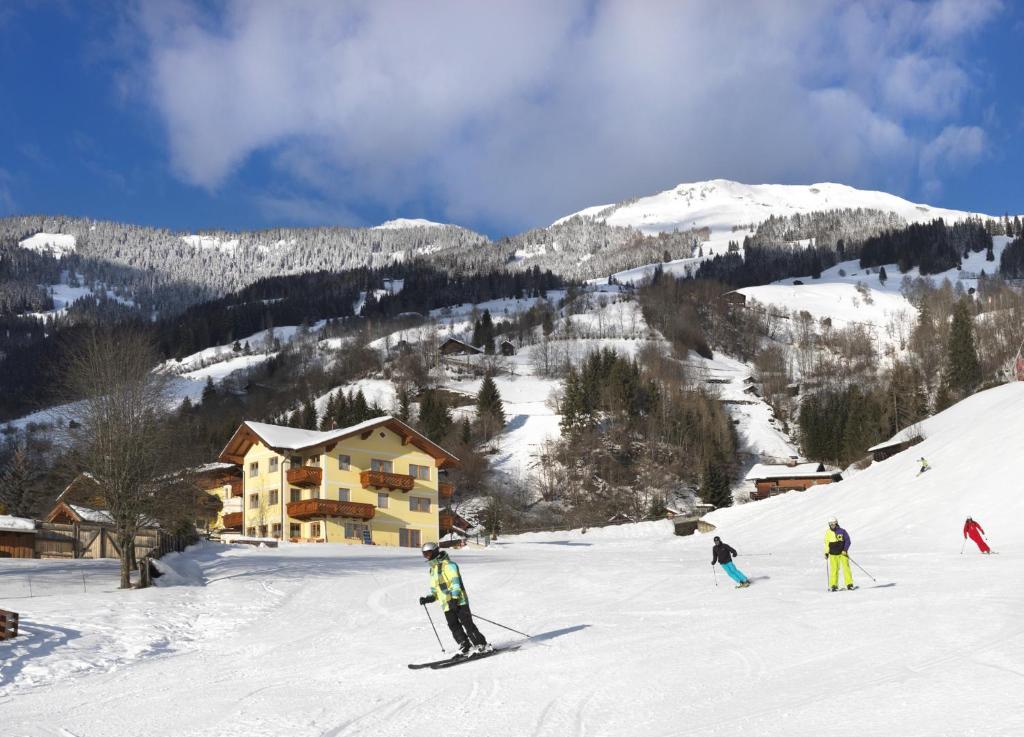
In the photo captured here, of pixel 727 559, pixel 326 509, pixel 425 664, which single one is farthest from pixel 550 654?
pixel 326 509

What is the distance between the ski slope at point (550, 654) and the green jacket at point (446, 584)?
3.25 ft

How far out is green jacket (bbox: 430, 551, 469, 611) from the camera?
1353 centimetres

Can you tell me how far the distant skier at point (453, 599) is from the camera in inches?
534

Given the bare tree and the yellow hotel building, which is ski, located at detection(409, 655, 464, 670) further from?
A: the yellow hotel building

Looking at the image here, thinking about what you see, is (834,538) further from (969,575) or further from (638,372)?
(638,372)

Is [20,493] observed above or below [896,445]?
below

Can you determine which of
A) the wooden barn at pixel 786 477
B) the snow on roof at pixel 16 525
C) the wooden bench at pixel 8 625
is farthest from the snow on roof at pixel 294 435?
the wooden bench at pixel 8 625

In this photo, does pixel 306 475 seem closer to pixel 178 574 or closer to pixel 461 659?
pixel 178 574

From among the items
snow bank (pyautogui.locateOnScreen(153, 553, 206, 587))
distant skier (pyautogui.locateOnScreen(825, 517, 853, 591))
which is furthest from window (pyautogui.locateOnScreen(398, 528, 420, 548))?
distant skier (pyautogui.locateOnScreen(825, 517, 853, 591))

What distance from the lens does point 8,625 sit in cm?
1630

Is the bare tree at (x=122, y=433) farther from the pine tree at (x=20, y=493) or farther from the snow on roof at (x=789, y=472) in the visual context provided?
the snow on roof at (x=789, y=472)

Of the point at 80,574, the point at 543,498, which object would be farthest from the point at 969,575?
the point at 543,498

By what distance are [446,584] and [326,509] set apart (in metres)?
50.0

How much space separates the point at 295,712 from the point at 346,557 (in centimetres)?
2920
